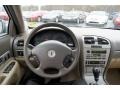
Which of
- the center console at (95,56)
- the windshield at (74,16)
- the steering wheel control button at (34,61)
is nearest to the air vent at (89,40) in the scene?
the center console at (95,56)

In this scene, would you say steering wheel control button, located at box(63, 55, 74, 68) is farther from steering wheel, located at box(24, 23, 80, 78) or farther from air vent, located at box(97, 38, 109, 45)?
air vent, located at box(97, 38, 109, 45)

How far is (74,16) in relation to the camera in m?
2.22

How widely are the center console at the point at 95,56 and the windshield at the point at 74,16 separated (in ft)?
0.65

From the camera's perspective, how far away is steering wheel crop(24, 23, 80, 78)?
1570 mm

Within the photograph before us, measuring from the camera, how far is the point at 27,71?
2.25m

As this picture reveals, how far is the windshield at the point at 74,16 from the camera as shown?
209 cm

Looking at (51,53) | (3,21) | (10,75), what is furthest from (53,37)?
(3,21)

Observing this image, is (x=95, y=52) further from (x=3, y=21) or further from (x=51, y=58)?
(x=3, y=21)

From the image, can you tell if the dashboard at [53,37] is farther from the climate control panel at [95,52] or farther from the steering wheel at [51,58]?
the climate control panel at [95,52]

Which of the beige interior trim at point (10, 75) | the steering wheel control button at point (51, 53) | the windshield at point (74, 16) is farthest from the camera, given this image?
the windshield at point (74, 16)

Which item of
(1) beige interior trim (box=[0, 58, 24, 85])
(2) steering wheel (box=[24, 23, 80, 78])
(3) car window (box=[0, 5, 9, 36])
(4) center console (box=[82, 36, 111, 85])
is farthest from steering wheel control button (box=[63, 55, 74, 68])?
(3) car window (box=[0, 5, 9, 36])

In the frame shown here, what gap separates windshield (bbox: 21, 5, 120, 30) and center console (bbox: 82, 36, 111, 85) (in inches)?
7.8

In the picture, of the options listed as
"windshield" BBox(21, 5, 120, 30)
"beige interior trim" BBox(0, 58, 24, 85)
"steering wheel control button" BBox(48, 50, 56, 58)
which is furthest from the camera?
"windshield" BBox(21, 5, 120, 30)

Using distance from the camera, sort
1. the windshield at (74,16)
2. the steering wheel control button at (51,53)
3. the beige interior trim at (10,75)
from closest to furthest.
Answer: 1. the steering wheel control button at (51,53)
2. the beige interior trim at (10,75)
3. the windshield at (74,16)
